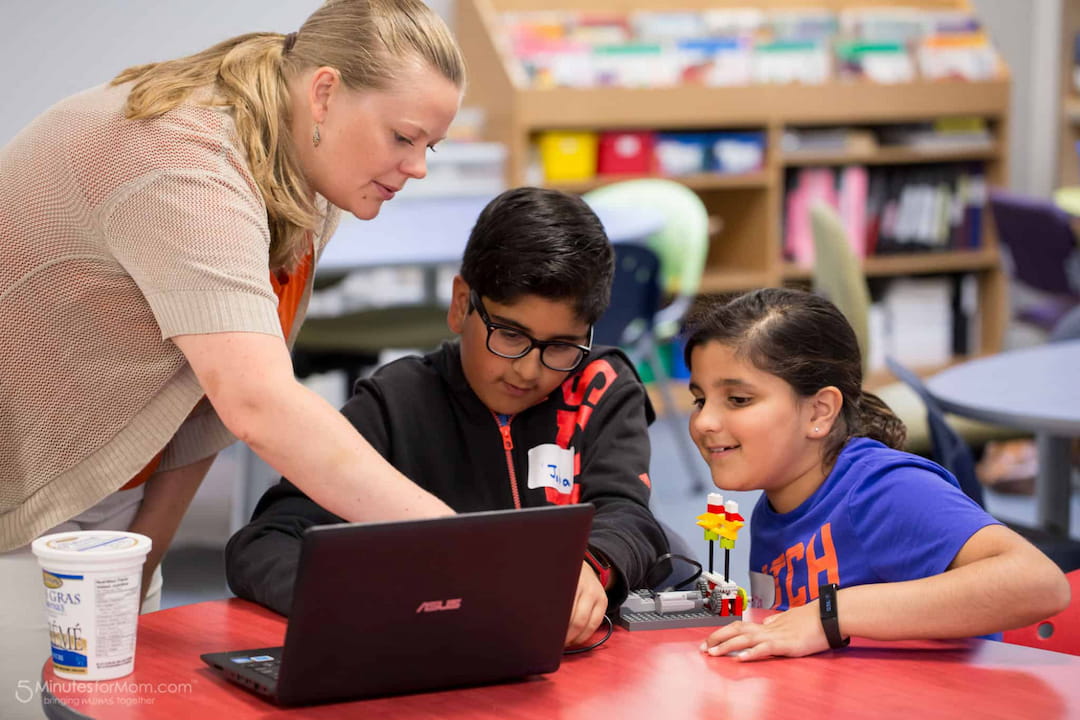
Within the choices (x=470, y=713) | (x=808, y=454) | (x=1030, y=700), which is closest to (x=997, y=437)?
(x=808, y=454)

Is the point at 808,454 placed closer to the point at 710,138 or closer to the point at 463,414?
the point at 463,414

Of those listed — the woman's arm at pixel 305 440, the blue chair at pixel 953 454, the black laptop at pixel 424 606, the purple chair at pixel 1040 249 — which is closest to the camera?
the black laptop at pixel 424 606

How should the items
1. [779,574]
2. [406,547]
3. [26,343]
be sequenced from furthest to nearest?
1. [779,574]
2. [26,343]
3. [406,547]

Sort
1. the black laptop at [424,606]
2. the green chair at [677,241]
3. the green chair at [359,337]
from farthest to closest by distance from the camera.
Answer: the green chair at [677,241] → the green chair at [359,337] → the black laptop at [424,606]

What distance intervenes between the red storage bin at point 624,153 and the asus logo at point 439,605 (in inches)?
171

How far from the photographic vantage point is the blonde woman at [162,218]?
1.23 m

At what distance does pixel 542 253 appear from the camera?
63.6 inches

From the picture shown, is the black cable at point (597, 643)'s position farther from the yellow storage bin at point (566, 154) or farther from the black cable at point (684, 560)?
the yellow storage bin at point (566, 154)

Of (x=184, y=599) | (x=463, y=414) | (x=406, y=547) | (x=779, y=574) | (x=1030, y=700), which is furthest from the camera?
(x=184, y=599)

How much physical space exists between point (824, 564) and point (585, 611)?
0.38 m

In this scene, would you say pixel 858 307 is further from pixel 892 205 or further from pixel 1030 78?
pixel 1030 78

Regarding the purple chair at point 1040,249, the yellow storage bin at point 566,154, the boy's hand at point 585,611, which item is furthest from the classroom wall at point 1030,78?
the boy's hand at point 585,611

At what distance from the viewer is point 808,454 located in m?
1.59

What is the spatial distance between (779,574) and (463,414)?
1.49 feet
